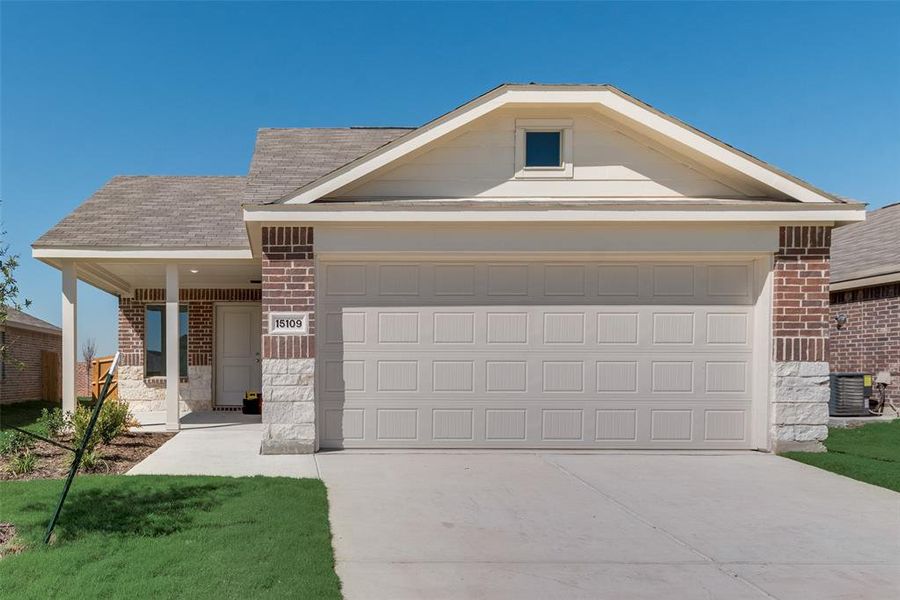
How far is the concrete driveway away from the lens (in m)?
4.14

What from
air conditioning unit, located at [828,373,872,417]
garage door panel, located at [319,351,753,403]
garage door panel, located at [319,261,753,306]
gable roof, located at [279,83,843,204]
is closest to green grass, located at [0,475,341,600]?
garage door panel, located at [319,351,753,403]

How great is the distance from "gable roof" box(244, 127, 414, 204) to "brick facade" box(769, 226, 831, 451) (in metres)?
6.79

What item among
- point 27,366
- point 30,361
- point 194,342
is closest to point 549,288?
point 194,342

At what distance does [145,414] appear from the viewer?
13023mm

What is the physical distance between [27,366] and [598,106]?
16.5 m

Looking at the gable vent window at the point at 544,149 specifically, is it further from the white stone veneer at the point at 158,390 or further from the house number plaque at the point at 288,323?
the white stone veneer at the point at 158,390

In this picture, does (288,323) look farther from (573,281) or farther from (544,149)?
(544,149)

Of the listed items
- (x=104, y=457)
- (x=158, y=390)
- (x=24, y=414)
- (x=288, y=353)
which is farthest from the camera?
(x=158, y=390)

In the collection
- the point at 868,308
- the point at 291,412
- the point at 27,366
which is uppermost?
the point at 868,308

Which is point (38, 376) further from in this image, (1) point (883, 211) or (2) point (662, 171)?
(1) point (883, 211)

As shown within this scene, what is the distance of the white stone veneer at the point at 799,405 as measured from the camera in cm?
830

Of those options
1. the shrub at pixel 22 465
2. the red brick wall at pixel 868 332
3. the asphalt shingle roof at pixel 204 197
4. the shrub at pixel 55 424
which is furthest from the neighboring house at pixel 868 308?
the shrub at pixel 55 424

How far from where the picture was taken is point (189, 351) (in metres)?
13.9

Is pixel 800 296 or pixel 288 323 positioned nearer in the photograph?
pixel 288 323
